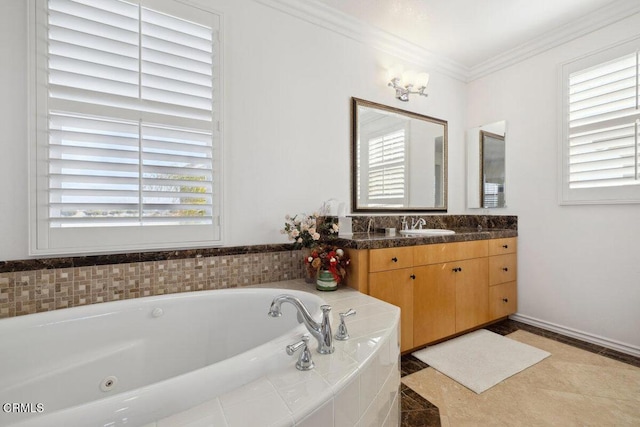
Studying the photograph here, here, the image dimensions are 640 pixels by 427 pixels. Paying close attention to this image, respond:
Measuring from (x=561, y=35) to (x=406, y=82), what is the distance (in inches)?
52.9

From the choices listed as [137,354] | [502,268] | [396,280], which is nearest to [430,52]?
[502,268]

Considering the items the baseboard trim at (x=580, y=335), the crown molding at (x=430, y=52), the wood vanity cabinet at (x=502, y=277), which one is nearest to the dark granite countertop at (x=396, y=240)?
the wood vanity cabinet at (x=502, y=277)

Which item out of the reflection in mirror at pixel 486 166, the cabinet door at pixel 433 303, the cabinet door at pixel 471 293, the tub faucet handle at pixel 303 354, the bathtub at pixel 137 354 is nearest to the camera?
the bathtub at pixel 137 354

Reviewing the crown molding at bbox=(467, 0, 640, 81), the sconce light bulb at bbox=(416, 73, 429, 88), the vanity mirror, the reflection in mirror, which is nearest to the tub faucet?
the vanity mirror

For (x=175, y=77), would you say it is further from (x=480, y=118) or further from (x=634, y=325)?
(x=634, y=325)

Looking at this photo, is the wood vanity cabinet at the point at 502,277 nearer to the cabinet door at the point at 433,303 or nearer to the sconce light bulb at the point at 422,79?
the cabinet door at the point at 433,303

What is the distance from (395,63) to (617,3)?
1.64m

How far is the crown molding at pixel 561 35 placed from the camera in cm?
216

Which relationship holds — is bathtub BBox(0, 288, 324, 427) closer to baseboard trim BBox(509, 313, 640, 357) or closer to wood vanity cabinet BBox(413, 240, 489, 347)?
wood vanity cabinet BBox(413, 240, 489, 347)

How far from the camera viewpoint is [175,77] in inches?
68.2

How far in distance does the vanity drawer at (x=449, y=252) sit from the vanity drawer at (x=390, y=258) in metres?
0.08

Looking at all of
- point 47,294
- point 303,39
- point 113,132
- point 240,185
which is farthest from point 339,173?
point 47,294

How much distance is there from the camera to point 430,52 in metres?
2.88

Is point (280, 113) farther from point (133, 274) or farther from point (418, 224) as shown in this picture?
point (418, 224)
